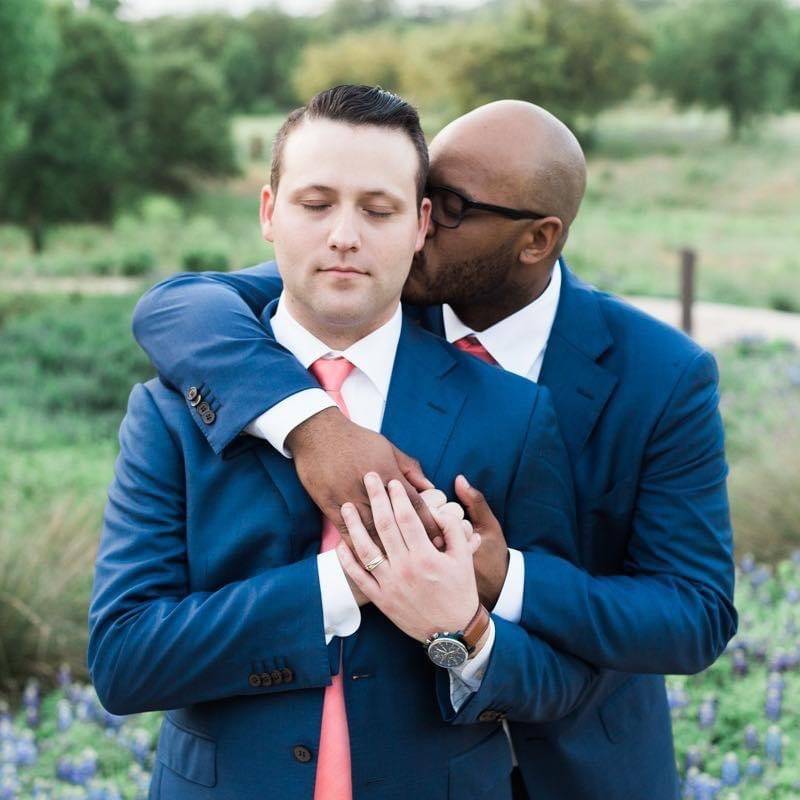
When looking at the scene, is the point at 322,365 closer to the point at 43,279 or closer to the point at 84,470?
the point at 84,470

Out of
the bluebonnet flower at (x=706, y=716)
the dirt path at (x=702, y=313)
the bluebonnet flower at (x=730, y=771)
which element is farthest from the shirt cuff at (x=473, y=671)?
the dirt path at (x=702, y=313)

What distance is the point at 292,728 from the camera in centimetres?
189

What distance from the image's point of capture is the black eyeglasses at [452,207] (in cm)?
227

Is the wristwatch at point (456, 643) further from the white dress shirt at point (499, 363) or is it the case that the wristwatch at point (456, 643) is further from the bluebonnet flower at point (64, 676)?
the bluebonnet flower at point (64, 676)

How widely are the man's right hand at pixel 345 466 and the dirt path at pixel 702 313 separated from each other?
11.6m

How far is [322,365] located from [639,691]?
110cm

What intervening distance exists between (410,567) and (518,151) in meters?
0.95

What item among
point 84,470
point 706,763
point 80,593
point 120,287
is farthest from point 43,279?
point 706,763

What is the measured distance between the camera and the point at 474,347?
95.7 inches

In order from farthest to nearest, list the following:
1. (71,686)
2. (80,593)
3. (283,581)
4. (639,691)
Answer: (80,593) < (71,686) < (639,691) < (283,581)

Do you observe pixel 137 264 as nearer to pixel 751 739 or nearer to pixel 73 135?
pixel 73 135

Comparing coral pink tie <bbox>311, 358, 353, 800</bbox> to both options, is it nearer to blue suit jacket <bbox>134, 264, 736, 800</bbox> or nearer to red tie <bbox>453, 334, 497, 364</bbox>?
blue suit jacket <bbox>134, 264, 736, 800</bbox>

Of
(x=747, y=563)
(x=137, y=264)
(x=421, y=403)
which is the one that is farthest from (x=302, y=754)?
(x=137, y=264)

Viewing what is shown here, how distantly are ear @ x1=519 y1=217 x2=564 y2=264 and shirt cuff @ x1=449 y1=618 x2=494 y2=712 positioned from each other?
80 centimetres
